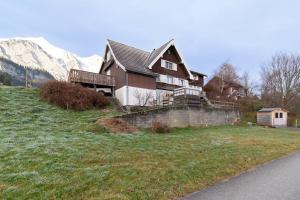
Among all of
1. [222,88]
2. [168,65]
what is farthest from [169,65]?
[222,88]

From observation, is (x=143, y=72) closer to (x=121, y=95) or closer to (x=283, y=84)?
(x=121, y=95)

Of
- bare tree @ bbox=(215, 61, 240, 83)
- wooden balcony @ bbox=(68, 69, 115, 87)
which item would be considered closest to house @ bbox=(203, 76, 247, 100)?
bare tree @ bbox=(215, 61, 240, 83)

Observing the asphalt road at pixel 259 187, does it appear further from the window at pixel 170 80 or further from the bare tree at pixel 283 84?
the bare tree at pixel 283 84

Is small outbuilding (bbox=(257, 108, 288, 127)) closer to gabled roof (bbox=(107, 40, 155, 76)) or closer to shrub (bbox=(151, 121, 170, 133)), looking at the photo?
gabled roof (bbox=(107, 40, 155, 76))

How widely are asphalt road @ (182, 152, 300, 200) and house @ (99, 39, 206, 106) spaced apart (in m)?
19.9

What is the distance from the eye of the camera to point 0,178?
22.4 feet

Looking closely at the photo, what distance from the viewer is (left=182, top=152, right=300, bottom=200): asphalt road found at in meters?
6.79

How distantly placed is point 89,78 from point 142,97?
6.75m

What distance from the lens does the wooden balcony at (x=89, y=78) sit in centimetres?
2666

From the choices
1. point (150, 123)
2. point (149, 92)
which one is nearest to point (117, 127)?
point (150, 123)

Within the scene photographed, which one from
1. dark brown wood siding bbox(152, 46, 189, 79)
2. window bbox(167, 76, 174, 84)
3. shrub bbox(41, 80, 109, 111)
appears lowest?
shrub bbox(41, 80, 109, 111)

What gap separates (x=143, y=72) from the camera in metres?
30.0

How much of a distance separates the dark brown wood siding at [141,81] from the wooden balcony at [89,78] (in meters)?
2.59

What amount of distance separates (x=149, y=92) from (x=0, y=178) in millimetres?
24672
